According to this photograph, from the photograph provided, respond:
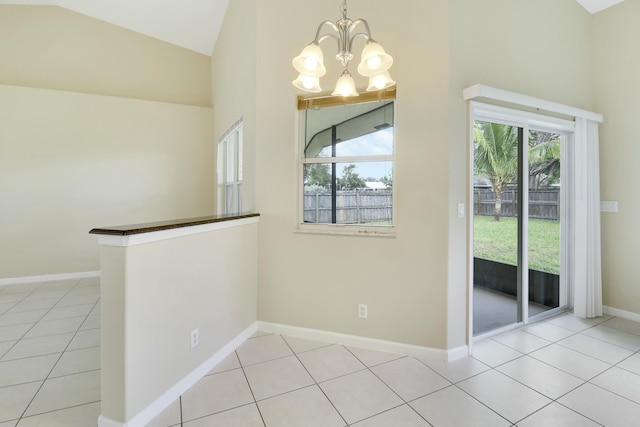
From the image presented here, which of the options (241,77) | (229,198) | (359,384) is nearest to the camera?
(359,384)

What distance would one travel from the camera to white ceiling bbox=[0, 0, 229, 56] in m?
4.10

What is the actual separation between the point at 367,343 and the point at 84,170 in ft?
15.6

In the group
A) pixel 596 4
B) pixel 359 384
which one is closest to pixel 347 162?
pixel 359 384

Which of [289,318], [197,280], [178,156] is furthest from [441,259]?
[178,156]

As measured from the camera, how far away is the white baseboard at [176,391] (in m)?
1.56

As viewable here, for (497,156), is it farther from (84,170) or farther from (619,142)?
(84,170)

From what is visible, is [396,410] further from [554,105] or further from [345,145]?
[554,105]

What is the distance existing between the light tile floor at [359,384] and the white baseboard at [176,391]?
0.14ft

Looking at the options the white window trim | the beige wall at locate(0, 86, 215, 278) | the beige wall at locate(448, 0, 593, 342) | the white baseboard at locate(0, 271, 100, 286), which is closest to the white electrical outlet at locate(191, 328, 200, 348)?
the white window trim

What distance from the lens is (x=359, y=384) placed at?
1979mm

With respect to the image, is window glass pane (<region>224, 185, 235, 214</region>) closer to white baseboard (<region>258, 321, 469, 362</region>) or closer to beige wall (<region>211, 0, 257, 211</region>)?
beige wall (<region>211, 0, 257, 211</region>)

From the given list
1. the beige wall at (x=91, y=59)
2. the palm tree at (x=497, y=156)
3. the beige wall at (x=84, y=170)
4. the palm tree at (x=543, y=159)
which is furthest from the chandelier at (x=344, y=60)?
the beige wall at (x=91, y=59)

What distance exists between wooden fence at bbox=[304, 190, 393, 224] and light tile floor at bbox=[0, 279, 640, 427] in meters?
1.12

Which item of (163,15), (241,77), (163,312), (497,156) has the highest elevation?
(163,15)
